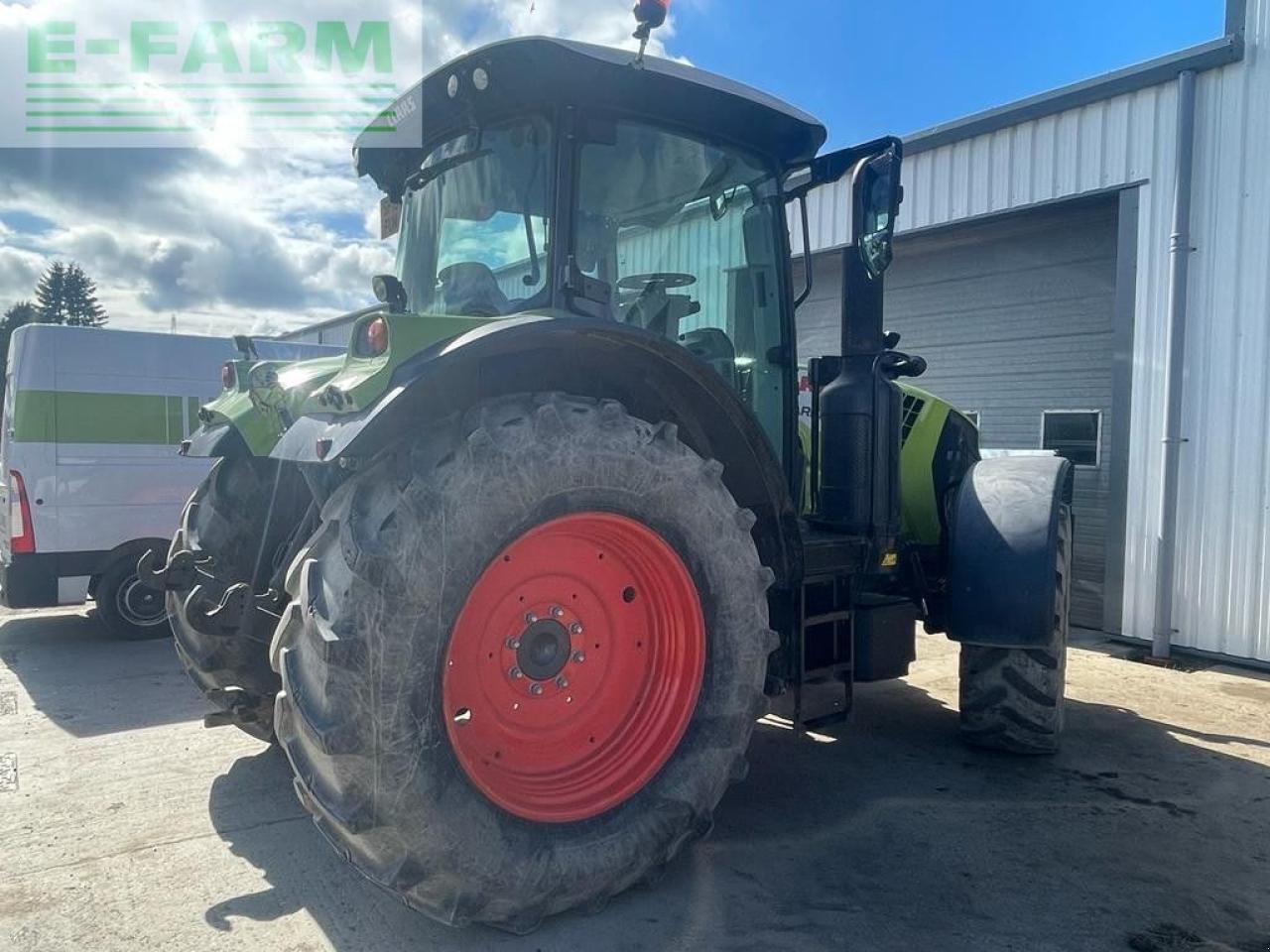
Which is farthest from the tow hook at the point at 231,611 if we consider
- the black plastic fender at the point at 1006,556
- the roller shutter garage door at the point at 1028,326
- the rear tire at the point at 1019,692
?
the roller shutter garage door at the point at 1028,326

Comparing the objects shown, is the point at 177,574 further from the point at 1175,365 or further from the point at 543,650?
the point at 1175,365

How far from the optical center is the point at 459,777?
262 centimetres

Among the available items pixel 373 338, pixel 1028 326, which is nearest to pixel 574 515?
pixel 373 338

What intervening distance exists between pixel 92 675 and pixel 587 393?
494cm

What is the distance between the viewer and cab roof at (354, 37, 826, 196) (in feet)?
10.5

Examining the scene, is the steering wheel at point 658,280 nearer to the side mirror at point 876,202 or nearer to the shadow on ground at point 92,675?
the side mirror at point 876,202

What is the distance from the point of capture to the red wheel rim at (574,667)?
283 centimetres

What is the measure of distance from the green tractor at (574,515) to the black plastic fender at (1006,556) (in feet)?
0.05

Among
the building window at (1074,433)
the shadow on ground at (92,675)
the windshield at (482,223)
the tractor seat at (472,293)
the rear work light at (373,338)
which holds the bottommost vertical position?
the shadow on ground at (92,675)

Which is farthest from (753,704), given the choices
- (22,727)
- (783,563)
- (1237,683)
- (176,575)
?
(1237,683)

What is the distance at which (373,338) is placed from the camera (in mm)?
2838

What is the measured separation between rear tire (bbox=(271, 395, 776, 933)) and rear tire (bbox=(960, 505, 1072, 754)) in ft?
6.24

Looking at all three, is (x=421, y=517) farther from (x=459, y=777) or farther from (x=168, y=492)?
(x=168, y=492)

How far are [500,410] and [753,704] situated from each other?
52.4 inches
